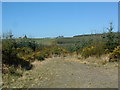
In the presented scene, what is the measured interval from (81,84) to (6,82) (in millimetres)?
2170

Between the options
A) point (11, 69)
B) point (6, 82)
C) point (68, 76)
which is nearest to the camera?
point (6, 82)

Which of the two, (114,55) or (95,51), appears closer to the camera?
(114,55)

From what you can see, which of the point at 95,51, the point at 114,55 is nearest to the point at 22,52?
the point at 95,51

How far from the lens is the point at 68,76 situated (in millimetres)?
8477

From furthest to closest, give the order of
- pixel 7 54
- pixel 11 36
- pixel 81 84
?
pixel 11 36, pixel 7 54, pixel 81 84

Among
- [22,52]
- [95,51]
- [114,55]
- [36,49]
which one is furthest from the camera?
[36,49]

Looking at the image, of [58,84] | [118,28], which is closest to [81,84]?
[58,84]

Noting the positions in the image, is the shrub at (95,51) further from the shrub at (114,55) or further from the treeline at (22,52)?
the treeline at (22,52)

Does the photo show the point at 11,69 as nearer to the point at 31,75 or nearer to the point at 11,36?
the point at 31,75

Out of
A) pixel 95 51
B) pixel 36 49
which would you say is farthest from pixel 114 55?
pixel 36 49

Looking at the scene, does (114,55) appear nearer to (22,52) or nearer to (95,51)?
(95,51)

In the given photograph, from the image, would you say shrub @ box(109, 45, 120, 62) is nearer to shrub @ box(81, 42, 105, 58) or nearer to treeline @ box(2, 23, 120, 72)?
treeline @ box(2, 23, 120, 72)

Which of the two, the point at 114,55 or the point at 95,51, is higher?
the point at 95,51

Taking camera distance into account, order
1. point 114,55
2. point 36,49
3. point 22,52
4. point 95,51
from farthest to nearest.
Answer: point 36,49 → point 22,52 → point 95,51 → point 114,55
